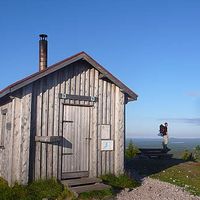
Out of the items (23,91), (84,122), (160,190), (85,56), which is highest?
(85,56)

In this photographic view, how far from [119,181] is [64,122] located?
3.02 m

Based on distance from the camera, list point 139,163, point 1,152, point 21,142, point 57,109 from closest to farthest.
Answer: point 21,142, point 57,109, point 1,152, point 139,163

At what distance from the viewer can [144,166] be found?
18.4 meters

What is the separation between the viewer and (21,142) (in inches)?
467

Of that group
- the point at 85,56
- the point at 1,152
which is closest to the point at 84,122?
the point at 85,56

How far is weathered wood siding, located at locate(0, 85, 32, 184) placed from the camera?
11.8 meters

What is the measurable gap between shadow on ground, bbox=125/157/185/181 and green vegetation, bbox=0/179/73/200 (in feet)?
14.4

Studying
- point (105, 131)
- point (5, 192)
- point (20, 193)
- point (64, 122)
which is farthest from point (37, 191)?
point (105, 131)

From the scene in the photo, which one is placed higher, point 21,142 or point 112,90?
point 112,90

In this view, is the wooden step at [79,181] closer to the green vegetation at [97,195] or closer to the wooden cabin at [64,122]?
the wooden cabin at [64,122]

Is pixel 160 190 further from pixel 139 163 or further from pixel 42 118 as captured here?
pixel 139 163

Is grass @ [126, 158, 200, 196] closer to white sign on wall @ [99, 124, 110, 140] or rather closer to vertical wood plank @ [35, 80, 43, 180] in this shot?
white sign on wall @ [99, 124, 110, 140]

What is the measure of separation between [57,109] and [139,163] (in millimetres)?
7957

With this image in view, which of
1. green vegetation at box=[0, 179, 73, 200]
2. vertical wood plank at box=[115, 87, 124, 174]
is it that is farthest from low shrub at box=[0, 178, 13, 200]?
vertical wood plank at box=[115, 87, 124, 174]
